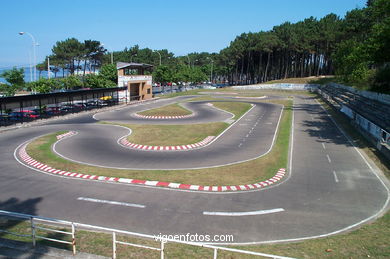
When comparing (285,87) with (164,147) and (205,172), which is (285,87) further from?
(205,172)

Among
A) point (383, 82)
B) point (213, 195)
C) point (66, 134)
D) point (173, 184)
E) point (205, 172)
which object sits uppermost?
point (383, 82)

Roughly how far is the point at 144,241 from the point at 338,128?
36.4 meters

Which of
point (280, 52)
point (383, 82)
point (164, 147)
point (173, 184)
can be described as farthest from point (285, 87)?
point (173, 184)

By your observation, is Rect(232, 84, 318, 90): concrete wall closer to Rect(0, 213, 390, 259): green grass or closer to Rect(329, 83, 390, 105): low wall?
Rect(329, 83, 390, 105): low wall

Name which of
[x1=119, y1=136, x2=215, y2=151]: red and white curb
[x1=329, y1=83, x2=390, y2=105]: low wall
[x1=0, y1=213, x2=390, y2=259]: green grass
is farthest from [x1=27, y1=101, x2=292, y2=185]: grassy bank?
[x1=329, y1=83, x2=390, y2=105]: low wall

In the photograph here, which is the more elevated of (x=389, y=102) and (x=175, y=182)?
(x=389, y=102)

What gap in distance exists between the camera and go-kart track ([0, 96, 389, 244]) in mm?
15211

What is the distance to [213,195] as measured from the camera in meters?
19.2

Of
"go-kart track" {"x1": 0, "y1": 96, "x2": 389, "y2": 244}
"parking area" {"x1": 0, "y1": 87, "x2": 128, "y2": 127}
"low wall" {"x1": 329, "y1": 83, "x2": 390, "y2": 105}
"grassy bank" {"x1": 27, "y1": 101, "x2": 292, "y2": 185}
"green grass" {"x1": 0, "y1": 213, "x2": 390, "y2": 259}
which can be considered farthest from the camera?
"low wall" {"x1": 329, "y1": 83, "x2": 390, "y2": 105}

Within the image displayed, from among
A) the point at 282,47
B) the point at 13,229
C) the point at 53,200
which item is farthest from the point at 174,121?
the point at 282,47

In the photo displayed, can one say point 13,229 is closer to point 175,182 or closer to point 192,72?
point 175,182

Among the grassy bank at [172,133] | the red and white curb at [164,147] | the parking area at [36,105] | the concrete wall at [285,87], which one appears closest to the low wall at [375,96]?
the grassy bank at [172,133]

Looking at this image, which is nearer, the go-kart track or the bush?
the go-kart track

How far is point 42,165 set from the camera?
2531 cm
